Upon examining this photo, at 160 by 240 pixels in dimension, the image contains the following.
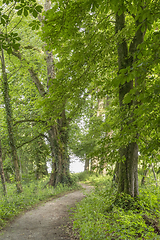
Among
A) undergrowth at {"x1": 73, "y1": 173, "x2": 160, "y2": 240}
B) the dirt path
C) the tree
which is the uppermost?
the tree

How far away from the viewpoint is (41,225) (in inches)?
237

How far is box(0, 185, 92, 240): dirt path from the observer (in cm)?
517

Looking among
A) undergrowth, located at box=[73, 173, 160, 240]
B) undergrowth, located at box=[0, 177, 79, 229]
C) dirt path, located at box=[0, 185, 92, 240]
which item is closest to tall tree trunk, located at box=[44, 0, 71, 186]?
undergrowth, located at box=[0, 177, 79, 229]

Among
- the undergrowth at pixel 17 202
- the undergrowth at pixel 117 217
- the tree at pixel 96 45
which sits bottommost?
the undergrowth at pixel 17 202

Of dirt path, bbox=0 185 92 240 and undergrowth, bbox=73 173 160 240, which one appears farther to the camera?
dirt path, bbox=0 185 92 240

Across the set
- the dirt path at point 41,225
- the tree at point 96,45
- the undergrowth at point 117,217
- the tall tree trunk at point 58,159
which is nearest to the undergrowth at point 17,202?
the dirt path at point 41,225

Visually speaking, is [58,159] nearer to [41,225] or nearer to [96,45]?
[41,225]

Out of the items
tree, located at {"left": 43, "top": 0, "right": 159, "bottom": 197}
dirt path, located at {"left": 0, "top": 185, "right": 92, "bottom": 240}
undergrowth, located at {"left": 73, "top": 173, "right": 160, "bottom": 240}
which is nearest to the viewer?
undergrowth, located at {"left": 73, "top": 173, "right": 160, "bottom": 240}

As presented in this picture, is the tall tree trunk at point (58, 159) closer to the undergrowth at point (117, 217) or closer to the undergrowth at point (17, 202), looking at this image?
the undergrowth at point (17, 202)

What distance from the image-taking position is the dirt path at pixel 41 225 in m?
5.17

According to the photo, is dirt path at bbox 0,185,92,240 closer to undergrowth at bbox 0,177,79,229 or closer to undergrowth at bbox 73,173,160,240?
undergrowth at bbox 0,177,79,229

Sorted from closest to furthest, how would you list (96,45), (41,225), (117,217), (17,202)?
(117,217), (96,45), (41,225), (17,202)

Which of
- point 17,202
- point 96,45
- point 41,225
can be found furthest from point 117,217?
point 17,202

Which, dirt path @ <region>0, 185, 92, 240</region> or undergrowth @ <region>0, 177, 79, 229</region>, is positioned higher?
undergrowth @ <region>0, 177, 79, 229</region>
